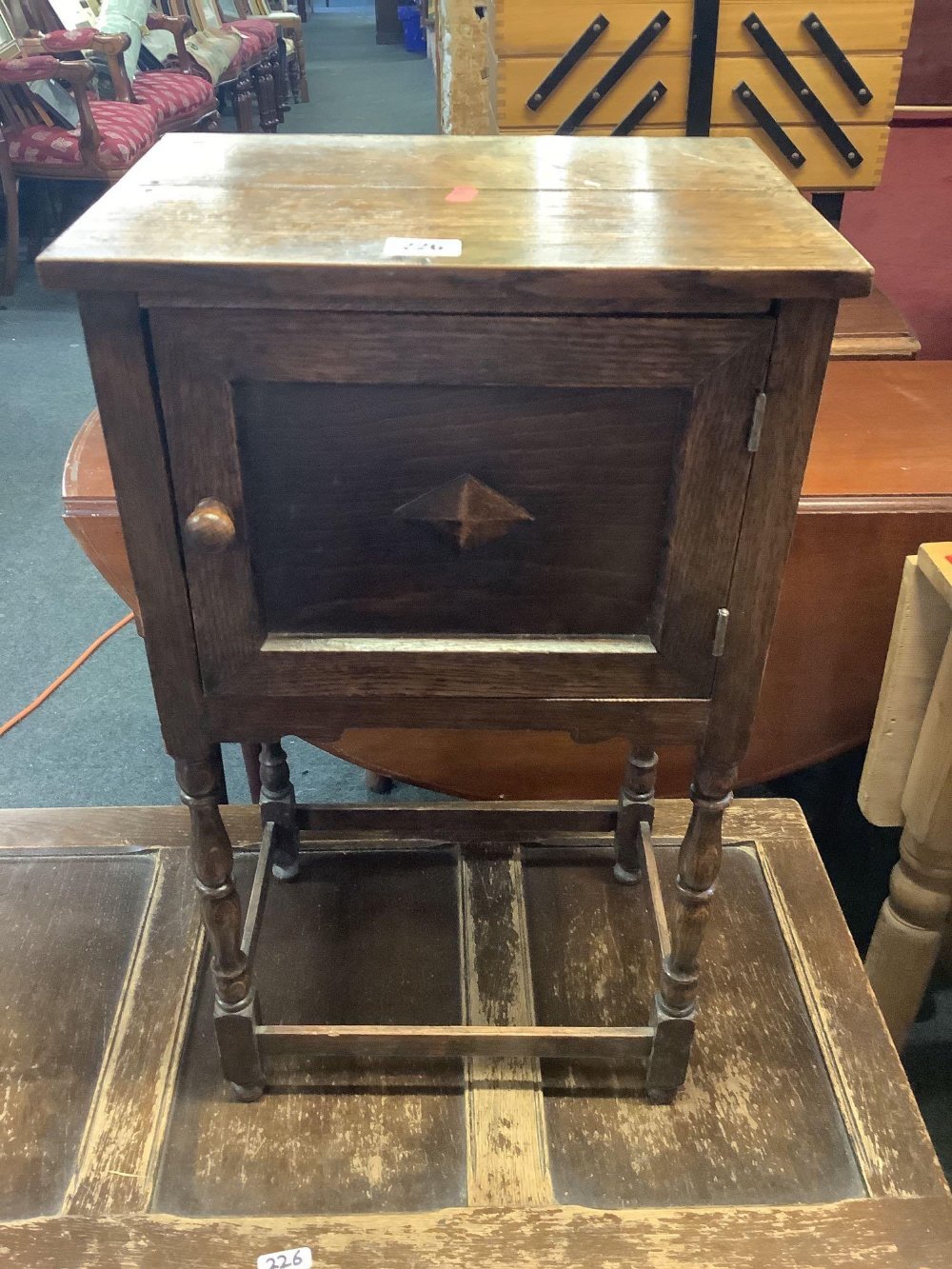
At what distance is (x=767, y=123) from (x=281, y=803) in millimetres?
958

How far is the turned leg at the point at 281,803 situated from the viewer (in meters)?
1.08

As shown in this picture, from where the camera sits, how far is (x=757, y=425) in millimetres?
612

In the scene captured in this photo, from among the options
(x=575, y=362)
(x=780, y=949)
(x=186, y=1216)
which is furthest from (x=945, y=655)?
(x=186, y=1216)

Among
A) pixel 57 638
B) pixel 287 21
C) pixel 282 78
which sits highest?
pixel 287 21

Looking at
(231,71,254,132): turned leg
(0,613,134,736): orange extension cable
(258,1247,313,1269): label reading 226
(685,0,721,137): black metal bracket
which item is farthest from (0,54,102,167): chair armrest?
(258,1247,313,1269): label reading 226

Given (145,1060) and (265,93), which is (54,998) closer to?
(145,1060)

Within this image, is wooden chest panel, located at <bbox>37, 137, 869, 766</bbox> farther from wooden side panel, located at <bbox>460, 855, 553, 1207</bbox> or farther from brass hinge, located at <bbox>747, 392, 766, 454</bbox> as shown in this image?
wooden side panel, located at <bbox>460, 855, 553, 1207</bbox>

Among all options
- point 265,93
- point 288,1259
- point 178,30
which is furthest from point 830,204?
Answer: point 265,93

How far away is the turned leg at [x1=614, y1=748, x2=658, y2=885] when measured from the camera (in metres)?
1.06

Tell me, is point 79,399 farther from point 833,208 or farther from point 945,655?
point 945,655

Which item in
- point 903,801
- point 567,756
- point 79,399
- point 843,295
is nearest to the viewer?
point 843,295

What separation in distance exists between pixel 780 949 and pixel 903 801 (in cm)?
22

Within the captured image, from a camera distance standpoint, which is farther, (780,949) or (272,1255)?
(780,949)

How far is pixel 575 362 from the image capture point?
60 centimetres
